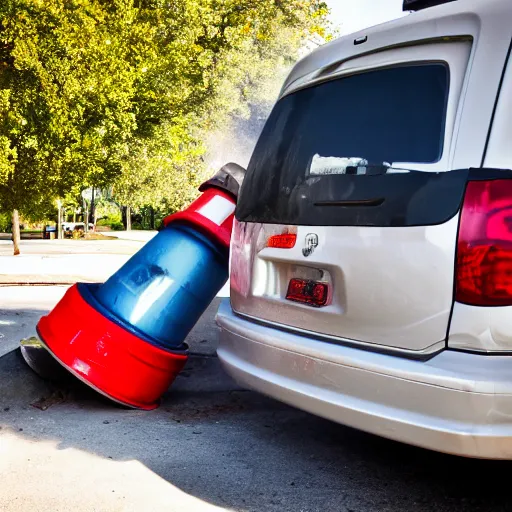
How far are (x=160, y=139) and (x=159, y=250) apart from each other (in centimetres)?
1325

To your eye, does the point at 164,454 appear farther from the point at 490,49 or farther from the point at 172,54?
the point at 172,54

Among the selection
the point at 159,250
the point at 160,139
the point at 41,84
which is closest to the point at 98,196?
the point at 160,139

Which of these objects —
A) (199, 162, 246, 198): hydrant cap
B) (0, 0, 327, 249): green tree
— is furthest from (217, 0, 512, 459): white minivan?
(0, 0, 327, 249): green tree

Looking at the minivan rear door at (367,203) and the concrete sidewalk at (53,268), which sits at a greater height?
the minivan rear door at (367,203)

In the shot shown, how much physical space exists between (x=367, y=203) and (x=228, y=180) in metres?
1.99

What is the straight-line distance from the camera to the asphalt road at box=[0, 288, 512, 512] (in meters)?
3.27

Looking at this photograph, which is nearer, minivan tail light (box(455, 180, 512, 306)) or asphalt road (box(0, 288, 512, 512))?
minivan tail light (box(455, 180, 512, 306))

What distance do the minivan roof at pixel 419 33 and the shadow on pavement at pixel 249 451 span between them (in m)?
1.78

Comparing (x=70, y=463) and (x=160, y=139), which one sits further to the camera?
(x=160, y=139)

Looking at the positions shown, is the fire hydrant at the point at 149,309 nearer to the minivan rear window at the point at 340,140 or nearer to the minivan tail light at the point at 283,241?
the minivan rear window at the point at 340,140

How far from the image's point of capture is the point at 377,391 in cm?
286

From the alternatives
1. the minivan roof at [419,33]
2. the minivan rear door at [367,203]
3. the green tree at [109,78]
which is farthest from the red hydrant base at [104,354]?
the green tree at [109,78]

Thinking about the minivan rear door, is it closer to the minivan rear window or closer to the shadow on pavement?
the minivan rear window

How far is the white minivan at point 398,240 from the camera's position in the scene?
2.63 m
